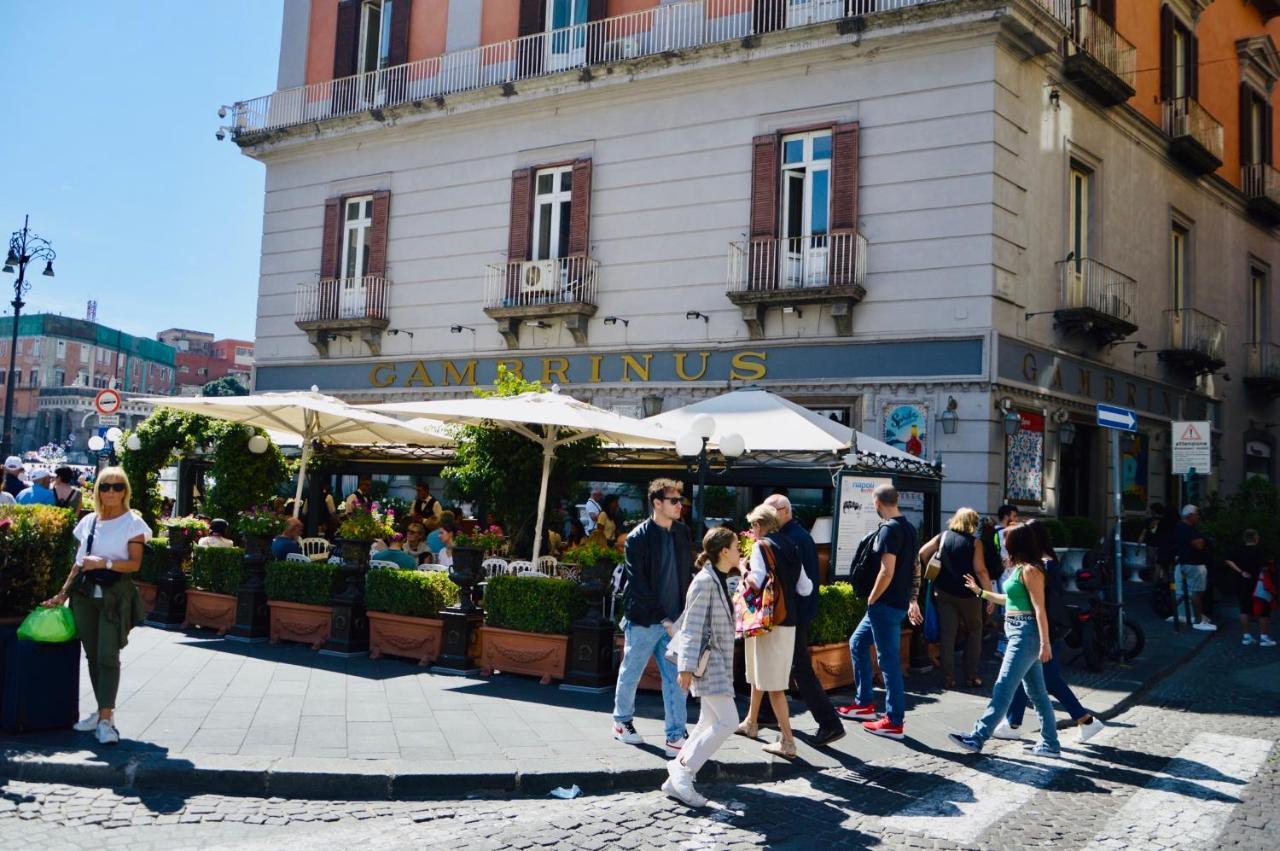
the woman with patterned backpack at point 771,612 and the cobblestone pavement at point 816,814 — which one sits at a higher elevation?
the woman with patterned backpack at point 771,612

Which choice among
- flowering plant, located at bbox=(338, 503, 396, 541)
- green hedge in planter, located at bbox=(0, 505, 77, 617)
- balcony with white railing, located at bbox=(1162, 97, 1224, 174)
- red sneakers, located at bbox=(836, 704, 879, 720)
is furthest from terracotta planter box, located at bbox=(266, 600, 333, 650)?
balcony with white railing, located at bbox=(1162, 97, 1224, 174)

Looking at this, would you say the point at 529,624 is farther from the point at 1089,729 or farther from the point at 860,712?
the point at 1089,729

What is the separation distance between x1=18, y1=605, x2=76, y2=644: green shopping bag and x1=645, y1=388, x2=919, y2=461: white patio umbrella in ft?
19.2

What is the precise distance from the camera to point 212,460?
1421 cm

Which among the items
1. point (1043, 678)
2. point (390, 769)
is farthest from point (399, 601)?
point (1043, 678)

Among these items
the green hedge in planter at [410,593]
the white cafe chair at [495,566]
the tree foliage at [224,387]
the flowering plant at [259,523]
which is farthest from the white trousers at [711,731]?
the tree foliage at [224,387]

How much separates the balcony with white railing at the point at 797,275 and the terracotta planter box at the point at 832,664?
7.95m

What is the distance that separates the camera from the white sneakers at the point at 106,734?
255 inches

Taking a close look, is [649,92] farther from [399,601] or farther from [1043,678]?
[1043,678]

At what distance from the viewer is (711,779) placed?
267 inches

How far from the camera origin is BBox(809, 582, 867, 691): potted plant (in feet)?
30.2

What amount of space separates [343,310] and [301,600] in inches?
494

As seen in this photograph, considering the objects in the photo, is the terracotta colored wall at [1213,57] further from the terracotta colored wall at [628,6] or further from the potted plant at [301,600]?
→ the potted plant at [301,600]

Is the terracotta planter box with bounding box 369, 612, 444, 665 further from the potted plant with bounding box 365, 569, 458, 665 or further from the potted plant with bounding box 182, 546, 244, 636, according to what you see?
the potted plant with bounding box 182, 546, 244, 636
